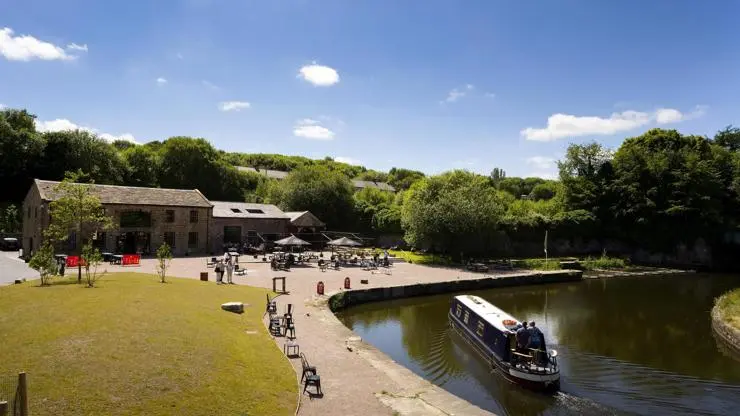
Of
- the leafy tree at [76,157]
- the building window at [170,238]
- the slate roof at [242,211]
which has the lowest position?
the building window at [170,238]

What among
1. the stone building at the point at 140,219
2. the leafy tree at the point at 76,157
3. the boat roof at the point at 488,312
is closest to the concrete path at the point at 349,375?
the boat roof at the point at 488,312

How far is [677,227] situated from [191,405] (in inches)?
2492

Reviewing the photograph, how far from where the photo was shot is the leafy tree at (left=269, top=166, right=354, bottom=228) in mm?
64250

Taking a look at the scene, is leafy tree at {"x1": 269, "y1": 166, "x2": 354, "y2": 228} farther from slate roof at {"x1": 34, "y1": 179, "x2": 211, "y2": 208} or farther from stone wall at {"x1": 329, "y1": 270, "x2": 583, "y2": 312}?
stone wall at {"x1": 329, "y1": 270, "x2": 583, "y2": 312}

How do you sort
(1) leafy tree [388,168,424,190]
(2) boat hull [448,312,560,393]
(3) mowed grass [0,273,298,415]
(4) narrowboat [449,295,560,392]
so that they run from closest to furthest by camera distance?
(3) mowed grass [0,273,298,415], (2) boat hull [448,312,560,393], (4) narrowboat [449,295,560,392], (1) leafy tree [388,168,424,190]

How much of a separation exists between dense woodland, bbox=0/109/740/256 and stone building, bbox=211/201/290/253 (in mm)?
8371

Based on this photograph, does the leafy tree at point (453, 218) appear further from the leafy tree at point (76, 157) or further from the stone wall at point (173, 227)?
the leafy tree at point (76, 157)

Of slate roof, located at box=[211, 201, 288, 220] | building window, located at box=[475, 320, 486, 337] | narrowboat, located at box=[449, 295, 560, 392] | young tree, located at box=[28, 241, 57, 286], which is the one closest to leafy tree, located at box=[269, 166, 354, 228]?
slate roof, located at box=[211, 201, 288, 220]

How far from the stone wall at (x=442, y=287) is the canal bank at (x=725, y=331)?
47.0ft

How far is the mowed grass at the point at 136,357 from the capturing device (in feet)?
34.2

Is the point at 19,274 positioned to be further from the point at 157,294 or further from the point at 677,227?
the point at 677,227

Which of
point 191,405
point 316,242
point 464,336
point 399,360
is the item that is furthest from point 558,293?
point 191,405

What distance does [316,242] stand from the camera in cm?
5619

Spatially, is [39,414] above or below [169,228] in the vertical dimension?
below
